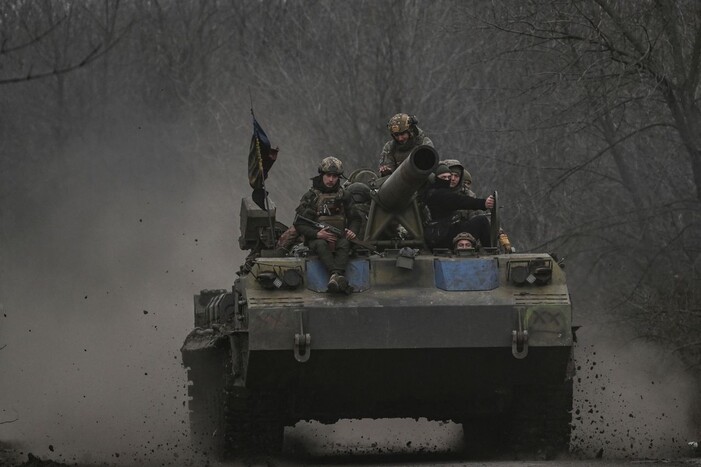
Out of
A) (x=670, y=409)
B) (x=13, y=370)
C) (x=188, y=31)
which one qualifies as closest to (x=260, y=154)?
(x=670, y=409)

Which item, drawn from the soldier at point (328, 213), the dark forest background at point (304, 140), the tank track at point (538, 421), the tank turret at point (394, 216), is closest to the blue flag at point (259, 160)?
the soldier at point (328, 213)

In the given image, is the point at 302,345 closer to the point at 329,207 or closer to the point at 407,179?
the point at 407,179

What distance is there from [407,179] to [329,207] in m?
1.11

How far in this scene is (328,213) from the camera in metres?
14.0

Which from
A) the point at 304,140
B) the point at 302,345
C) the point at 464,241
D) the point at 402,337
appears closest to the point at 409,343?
the point at 402,337

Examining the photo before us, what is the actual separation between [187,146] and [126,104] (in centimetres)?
476

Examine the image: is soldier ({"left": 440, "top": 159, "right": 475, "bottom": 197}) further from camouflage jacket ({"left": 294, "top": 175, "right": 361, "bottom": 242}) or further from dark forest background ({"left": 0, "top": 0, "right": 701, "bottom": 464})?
dark forest background ({"left": 0, "top": 0, "right": 701, "bottom": 464})

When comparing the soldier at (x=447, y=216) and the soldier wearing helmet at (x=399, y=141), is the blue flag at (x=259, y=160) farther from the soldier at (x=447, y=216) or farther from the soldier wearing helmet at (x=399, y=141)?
the soldier at (x=447, y=216)

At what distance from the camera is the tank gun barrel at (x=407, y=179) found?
496 inches

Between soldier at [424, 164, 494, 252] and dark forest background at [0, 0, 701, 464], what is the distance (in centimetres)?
306

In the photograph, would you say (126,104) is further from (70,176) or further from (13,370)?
(13,370)

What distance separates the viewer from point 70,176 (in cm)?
3538

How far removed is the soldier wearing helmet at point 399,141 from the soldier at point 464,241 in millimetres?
999

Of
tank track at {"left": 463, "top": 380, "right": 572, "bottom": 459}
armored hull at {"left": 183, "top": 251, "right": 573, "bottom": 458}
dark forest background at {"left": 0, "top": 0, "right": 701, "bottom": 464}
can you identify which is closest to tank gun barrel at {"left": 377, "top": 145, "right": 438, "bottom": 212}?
armored hull at {"left": 183, "top": 251, "right": 573, "bottom": 458}
